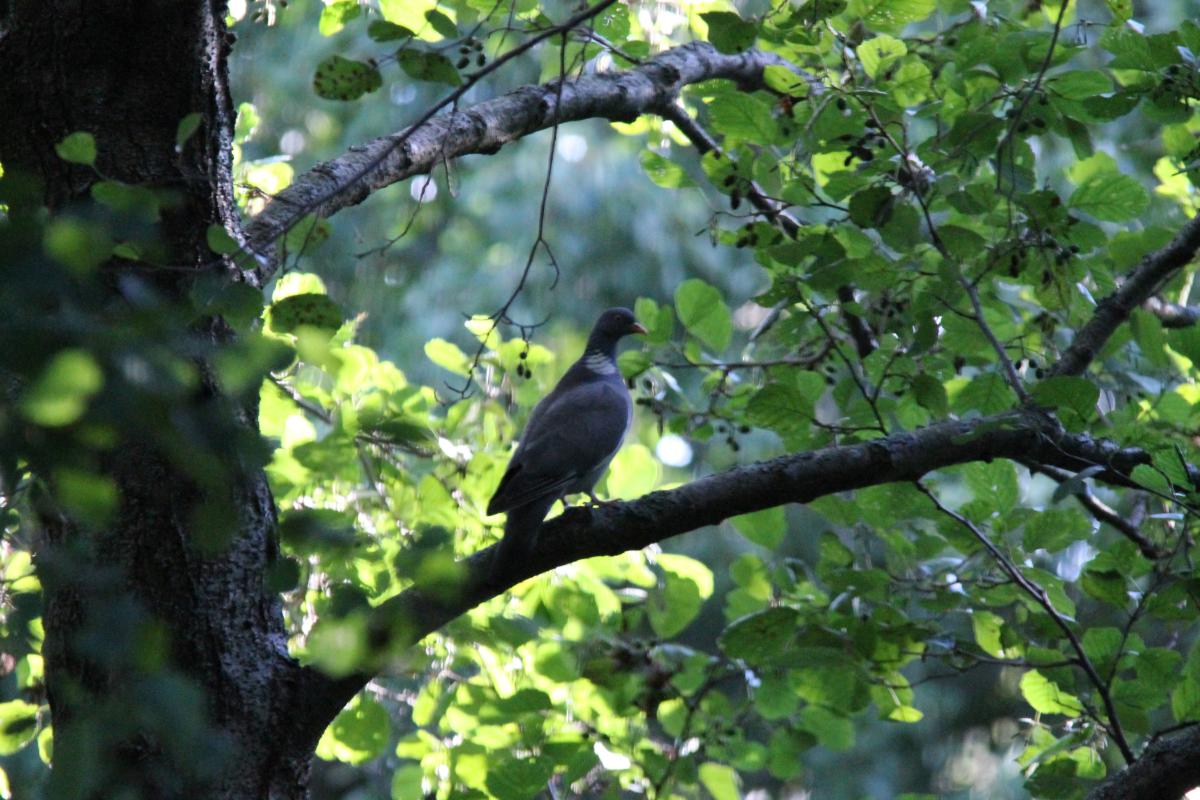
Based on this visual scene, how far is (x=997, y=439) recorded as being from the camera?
7.79ft

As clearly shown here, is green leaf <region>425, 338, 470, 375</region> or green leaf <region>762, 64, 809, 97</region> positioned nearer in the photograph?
green leaf <region>762, 64, 809, 97</region>

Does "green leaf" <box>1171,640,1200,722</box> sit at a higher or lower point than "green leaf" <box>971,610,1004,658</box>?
lower

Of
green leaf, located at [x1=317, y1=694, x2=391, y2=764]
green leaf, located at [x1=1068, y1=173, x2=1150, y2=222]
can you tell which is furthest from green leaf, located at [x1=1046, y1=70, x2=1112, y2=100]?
green leaf, located at [x1=317, y1=694, x2=391, y2=764]

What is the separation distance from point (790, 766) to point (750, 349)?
1.36m

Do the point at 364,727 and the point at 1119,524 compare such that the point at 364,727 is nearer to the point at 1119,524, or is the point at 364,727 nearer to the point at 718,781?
the point at 718,781

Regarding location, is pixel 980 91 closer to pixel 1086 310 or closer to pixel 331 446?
pixel 1086 310

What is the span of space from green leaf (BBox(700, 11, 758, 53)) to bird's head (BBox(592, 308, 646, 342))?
250cm

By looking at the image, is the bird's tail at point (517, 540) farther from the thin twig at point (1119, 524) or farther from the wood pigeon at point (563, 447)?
the thin twig at point (1119, 524)

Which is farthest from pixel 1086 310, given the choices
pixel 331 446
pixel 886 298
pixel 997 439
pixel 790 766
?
pixel 331 446

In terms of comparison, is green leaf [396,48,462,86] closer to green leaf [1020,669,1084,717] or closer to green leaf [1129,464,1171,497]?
Answer: green leaf [1129,464,1171,497]

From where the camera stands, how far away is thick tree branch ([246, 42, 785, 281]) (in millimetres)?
2352

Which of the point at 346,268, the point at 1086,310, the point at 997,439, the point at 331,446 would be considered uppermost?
the point at 346,268

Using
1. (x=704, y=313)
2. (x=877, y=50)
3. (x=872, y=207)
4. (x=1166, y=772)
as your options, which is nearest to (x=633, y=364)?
(x=704, y=313)

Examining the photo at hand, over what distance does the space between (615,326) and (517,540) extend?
237 cm
